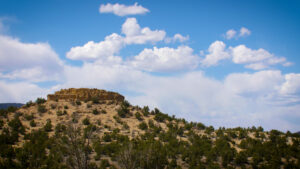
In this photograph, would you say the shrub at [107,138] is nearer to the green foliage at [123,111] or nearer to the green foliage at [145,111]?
the green foliage at [123,111]

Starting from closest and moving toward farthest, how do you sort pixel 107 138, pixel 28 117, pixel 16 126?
pixel 107 138
pixel 16 126
pixel 28 117

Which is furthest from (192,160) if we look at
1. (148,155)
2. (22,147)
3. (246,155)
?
(22,147)

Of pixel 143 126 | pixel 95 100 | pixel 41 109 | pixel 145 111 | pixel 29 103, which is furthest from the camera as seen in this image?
pixel 145 111

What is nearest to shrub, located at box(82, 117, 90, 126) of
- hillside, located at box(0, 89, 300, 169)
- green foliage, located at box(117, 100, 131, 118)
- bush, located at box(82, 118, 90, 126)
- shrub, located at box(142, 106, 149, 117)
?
bush, located at box(82, 118, 90, 126)

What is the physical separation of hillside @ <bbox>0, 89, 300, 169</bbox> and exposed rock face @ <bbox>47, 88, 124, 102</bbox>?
0.11 feet

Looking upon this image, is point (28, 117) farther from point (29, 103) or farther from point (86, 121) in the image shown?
point (86, 121)

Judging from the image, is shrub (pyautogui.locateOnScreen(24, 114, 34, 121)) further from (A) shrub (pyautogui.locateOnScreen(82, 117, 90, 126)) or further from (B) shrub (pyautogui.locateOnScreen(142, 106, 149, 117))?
(B) shrub (pyautogui.locateOnScreen(142, 106, 149, 117))

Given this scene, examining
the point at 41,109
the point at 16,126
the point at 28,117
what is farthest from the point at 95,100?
the point at 16,126

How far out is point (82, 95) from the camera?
43.6 metres

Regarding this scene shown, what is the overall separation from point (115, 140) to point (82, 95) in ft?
49.8

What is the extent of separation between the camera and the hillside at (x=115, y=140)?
75.8 ft

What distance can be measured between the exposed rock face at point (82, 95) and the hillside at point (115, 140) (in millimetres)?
33

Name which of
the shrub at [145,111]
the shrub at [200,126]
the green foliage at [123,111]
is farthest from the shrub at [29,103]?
the shrub at [200,126]

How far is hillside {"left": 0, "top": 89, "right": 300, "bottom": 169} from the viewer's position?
23.1 metres
